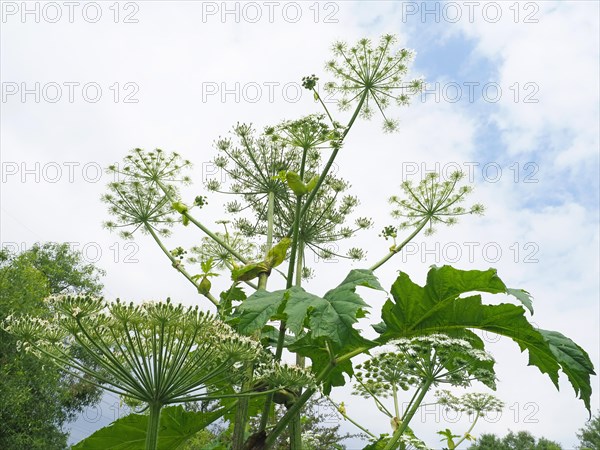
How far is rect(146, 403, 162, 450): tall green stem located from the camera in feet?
9.92

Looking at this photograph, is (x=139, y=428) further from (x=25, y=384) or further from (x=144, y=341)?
(x=25, y=384)

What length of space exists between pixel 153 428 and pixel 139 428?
1473 mm

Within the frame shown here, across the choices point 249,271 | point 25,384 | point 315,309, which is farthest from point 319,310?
point 25,384

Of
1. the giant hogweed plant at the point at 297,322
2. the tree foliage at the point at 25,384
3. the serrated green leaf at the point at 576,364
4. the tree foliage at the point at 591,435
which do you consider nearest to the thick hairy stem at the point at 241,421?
the giant hogweed plant at the point at 297,322

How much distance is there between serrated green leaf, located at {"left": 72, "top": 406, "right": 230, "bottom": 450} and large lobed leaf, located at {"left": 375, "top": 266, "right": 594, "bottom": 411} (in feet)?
5.26

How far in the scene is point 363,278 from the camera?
11.5ft

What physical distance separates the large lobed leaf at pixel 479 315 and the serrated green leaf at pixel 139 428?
1603 millimetres

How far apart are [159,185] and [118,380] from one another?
328 cm

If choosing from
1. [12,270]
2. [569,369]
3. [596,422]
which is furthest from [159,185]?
[596,422]

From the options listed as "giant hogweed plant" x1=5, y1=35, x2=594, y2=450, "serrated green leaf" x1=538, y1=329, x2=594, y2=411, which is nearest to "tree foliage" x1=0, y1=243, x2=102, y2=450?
"giant hogweed plant" x1=5, y1=35, x2=594, y2=450

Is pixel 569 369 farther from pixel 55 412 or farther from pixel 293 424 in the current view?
pixel 55 412

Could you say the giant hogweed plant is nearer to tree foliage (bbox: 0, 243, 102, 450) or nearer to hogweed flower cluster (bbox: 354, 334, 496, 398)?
hogweed flower cluster (bbox: 354, 334, 496, 398)

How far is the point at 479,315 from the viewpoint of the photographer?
409cm

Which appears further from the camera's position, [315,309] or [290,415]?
[290,415]
